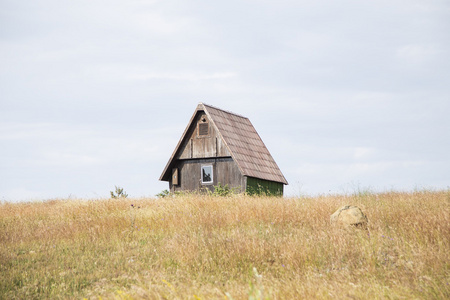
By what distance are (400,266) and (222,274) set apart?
2965mm

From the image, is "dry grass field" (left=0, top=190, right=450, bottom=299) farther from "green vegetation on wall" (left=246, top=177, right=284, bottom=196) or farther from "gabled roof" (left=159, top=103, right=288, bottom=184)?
"gabled roof" (left=159, top=103, right=288, bottom=184)

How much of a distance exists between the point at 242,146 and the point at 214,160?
1.94m

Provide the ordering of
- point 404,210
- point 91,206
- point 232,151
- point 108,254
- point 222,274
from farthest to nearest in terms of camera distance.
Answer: point 232,151
point 91,206
point 404,210
point 108,254
point 222,274

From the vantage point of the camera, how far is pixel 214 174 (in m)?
24.2

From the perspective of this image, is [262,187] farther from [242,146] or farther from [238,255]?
[238,255]

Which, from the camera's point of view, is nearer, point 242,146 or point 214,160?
point 214,160

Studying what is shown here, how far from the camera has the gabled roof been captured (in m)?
23.7

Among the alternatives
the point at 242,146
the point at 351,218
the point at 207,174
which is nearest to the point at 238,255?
the point at 351,218

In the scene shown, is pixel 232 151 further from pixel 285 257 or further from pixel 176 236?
pixel 285 257

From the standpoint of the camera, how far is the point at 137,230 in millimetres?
11516

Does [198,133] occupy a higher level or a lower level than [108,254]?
higher

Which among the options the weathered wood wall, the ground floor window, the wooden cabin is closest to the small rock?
the wooden cabin

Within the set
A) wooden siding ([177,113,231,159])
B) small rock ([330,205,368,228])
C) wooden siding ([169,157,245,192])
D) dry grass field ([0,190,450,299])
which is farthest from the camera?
wooden siding ([177,113,231,159])

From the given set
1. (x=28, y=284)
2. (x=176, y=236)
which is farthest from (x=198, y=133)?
(x=28, y=284)
